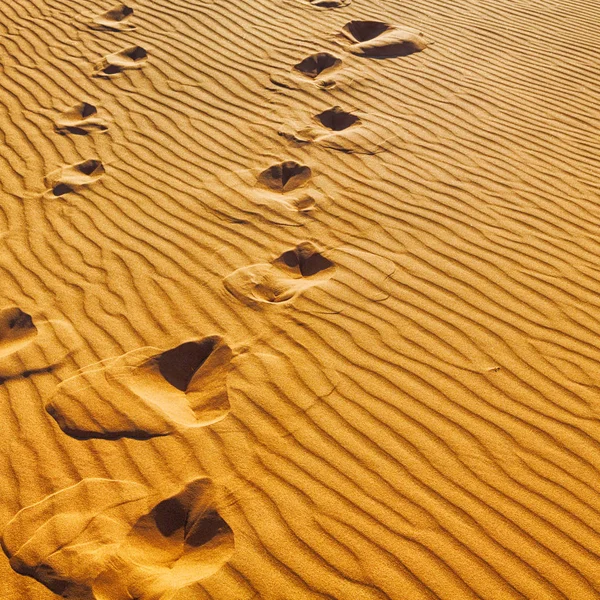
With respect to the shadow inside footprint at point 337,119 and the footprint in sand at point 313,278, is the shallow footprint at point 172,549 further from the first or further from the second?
the shadow inside footprint at point 337,119

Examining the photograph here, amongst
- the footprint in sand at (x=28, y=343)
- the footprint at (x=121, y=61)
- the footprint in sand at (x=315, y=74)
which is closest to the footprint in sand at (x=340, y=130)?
the footprint in sand at (x=315, y=74)

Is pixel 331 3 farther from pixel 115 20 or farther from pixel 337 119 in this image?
pixel 337 119

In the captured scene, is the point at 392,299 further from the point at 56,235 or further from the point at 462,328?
the point at 56,235

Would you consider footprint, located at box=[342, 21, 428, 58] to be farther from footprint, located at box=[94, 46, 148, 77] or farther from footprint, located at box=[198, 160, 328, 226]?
footprint, located at box=[198, 160, 328, 226]

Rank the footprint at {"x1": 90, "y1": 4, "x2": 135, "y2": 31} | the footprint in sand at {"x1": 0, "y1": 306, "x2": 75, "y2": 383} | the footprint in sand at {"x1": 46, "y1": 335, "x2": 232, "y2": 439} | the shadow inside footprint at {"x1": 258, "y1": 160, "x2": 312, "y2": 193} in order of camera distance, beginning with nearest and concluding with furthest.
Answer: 1. the footprint in sand at {"x1": 46, "y1": 335, "x2": 232, "y2": 439}
2. the footprint in sand at {"x1": 0, "y1": 306, "x2": 75, "y2": 383}
3. the shadow inside footprint at {"x1": 258, "y1": 160, "x2": 312, "y2": 193}
4. the footprint at {"x1": 90, "y1": 4, "x2": 135, "y2": 31}

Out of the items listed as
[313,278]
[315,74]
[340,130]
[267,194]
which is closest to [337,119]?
[340,130]

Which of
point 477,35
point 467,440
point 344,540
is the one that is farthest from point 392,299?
point 477,35

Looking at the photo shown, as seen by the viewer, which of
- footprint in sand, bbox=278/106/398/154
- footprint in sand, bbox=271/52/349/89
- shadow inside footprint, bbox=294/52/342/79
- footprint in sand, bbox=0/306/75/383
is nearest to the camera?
footprint in sand, bbox=0/306/75/383

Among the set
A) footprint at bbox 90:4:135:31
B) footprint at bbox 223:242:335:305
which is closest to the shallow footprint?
footprint at bbox 223:242:335:305

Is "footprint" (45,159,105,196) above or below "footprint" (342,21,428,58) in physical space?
below
